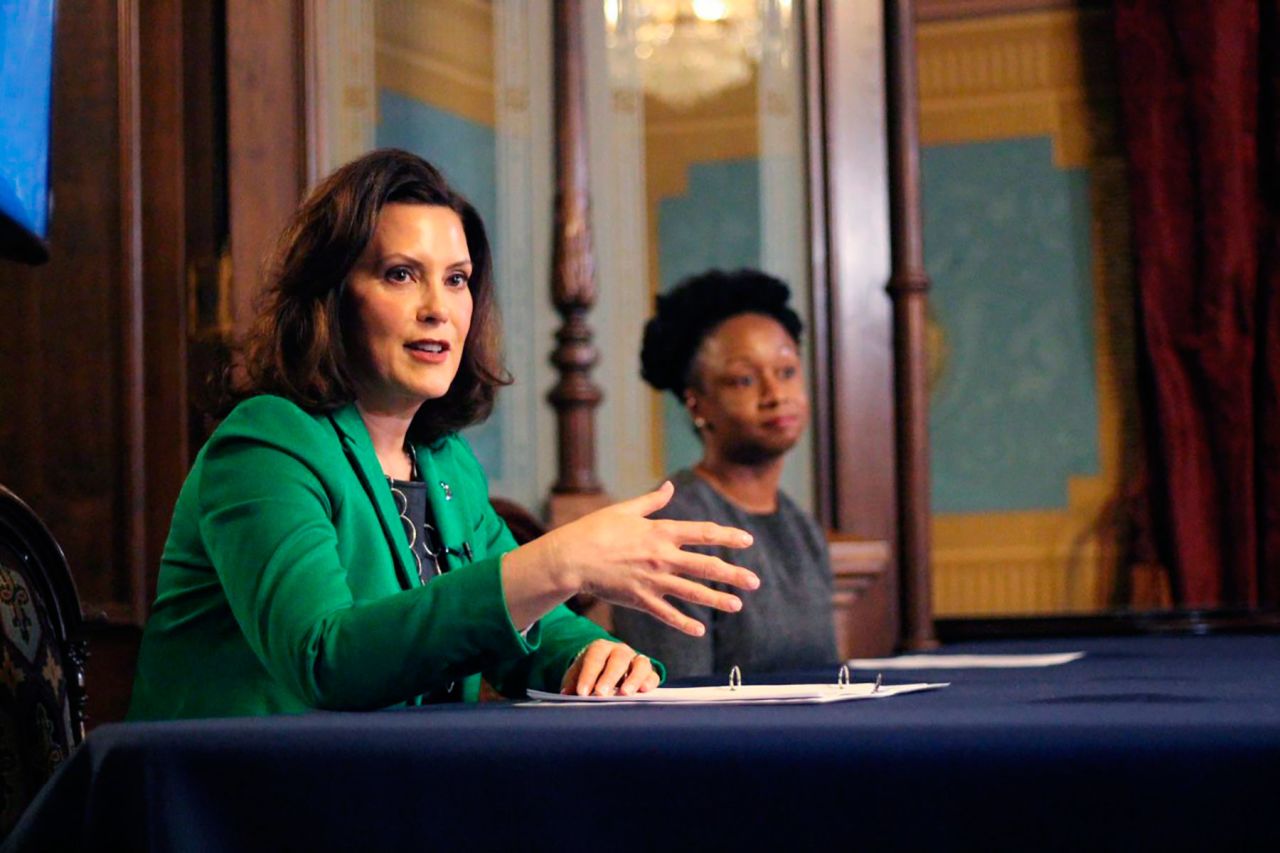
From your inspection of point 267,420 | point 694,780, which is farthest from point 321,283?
point 694,780

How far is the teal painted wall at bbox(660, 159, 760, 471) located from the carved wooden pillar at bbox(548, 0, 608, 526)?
24 centimetres

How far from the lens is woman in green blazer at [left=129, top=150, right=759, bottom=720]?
1328 millimetres

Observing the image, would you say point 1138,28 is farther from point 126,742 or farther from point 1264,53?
point 126,742

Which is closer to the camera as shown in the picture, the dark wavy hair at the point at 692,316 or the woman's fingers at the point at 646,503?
the woman's fingers at the point at 646,503

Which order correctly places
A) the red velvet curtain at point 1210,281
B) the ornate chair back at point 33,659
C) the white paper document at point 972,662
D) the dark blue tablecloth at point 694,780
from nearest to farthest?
the dark blue tablecloth at point 694,780
the ornate chair back at point 33,659
the white paper document at point 972,662
the red velvet curtain at point 1210,281

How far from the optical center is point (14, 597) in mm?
1650

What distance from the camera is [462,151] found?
328 centimetres

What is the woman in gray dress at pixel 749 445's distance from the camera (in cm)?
281

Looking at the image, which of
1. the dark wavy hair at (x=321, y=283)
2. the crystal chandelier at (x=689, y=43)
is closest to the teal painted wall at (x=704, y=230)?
the crystal chandelier at (x=689, y=43)

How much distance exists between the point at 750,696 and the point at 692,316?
1.84m

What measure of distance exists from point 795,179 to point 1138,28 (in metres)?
1.37

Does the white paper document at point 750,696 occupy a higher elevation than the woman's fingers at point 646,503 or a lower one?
lower

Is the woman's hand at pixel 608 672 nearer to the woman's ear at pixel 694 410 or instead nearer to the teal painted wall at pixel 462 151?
the woman's ear at pixel 694 410

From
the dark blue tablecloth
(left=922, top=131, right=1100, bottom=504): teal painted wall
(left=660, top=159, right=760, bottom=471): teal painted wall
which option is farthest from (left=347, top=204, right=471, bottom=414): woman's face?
(left=922, top=131, right=1100, bottom=504): teal painted wall
